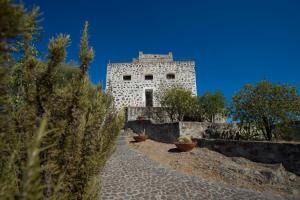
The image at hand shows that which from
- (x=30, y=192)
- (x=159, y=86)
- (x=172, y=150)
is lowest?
(x=172, y=150)

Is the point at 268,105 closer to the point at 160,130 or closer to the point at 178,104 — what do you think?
the point at 160,130

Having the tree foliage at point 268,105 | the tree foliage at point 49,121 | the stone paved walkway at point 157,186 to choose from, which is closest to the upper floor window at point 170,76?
the tree foliage at point 268,105

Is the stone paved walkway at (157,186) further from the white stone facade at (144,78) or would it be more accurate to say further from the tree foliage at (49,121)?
the white stone facade at (144,78)

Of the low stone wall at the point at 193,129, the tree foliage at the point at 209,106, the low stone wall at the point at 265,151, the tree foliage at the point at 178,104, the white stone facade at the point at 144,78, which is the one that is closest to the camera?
the low stone wall at the point at 265,151

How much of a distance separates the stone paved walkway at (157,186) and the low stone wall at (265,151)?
315 cm

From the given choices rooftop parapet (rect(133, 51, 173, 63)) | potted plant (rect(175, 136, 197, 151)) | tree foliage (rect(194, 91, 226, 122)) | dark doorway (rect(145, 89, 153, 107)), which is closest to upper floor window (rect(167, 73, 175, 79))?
rooftop parapet (rect(133, 51, 173, 63))

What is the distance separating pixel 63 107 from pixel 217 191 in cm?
642

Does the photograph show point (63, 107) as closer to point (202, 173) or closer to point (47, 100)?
point (47, 100)

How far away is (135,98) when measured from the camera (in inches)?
1057

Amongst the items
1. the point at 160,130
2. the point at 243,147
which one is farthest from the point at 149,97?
the point at 243,147

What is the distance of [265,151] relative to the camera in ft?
32.7

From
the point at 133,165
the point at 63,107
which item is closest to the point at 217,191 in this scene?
the point at 133,165

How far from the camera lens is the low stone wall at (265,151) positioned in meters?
9.04

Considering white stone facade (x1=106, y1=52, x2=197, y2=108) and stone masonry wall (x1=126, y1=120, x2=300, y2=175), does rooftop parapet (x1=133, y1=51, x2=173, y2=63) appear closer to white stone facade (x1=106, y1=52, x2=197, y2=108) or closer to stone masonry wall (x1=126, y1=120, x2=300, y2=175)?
white stone facade (x1=106, y1=52, x2=197, y2=108)
